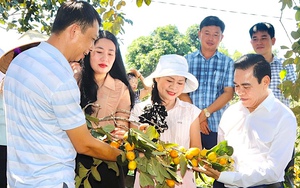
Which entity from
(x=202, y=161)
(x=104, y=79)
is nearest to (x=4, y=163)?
(x=104, y=79)

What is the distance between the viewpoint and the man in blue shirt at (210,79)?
12.5 feet

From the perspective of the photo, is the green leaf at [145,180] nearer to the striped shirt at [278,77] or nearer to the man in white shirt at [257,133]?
the man in white shirt at [257,133]

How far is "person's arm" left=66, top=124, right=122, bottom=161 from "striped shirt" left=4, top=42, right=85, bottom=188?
0.03m

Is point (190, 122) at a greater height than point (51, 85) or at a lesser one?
lesser

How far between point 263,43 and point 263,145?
5.19 feet

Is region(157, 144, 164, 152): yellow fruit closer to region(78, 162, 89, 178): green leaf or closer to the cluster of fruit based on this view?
the cluster of fruit

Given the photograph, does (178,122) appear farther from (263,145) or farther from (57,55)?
(57,55)

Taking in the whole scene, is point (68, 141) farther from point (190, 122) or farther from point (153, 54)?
point (153, 54)

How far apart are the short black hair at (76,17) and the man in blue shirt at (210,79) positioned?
187 centimetres

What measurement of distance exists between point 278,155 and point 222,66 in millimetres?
1378

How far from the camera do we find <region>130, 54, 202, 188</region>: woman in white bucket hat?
3107 millimetres

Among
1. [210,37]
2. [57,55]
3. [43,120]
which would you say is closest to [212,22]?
[210,37]

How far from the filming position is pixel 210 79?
3.95 metres

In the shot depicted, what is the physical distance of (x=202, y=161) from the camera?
8.43 feet
